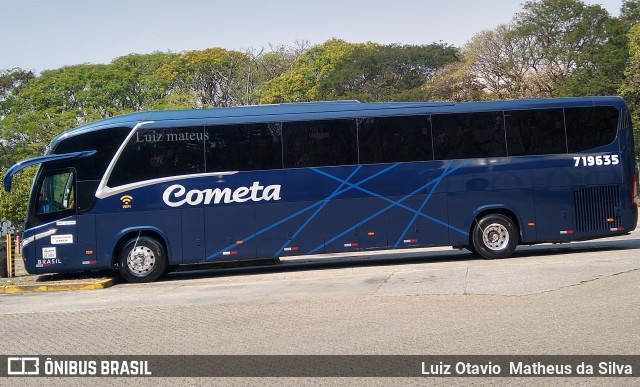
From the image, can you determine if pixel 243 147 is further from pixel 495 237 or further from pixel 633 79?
pixel 633 79

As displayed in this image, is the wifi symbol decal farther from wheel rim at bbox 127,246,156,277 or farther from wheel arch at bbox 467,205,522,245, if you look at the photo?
wheel arch at bbox 467,205,522,245

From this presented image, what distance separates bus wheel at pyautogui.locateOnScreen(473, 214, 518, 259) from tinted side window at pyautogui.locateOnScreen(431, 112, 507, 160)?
1.56m

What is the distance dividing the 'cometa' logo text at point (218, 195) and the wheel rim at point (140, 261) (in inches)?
48.0

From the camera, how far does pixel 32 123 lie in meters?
59.2

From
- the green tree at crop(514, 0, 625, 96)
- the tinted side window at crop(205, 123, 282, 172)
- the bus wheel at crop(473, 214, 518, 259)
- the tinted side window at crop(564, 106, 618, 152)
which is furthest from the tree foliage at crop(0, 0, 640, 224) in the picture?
the tinted side window at crop(205, 123, 282, 172)

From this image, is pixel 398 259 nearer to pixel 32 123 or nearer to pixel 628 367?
pixel 628 367

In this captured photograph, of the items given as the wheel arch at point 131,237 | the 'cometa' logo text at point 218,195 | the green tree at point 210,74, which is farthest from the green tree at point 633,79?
the wheel arch at point 131,237

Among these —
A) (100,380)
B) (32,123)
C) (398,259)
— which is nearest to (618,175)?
(398,259)

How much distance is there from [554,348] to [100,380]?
489 cm

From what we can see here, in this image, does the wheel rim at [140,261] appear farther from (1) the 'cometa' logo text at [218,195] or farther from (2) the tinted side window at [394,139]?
(2) the tinted side window at [394,139]

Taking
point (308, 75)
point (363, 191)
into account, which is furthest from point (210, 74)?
point (363, 191)

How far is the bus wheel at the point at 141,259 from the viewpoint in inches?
685

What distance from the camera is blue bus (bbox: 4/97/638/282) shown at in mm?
17297

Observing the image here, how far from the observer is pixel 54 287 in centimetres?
1681
